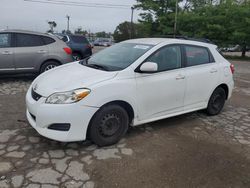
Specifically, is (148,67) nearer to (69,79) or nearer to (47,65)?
(69,79)

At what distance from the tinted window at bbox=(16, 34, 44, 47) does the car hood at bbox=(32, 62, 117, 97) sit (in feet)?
12.8

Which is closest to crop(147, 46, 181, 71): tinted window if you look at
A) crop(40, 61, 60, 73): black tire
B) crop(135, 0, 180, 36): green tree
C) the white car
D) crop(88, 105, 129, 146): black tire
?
the white car

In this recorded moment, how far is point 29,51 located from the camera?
7555mm

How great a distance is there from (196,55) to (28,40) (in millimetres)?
5075

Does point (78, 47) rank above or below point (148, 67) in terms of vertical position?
above

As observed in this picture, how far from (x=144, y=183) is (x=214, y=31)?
2436cm

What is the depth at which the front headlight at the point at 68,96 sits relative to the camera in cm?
337

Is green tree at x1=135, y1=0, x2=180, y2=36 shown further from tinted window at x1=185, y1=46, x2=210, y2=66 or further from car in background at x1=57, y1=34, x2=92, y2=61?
tinted window at x1=185, y1=46, x2=210, y2=66

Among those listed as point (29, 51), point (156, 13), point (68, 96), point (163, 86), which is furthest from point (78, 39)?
point (156, 13)

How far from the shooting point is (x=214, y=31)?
24.8 meters

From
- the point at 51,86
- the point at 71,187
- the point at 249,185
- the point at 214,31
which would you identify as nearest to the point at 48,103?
the point at 51,86

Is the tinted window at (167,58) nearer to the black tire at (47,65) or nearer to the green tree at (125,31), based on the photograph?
the black tire at (47,65)

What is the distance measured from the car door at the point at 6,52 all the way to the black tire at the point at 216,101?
18.0 ft

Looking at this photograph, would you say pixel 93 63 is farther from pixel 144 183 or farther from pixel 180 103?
pixel 144 183
